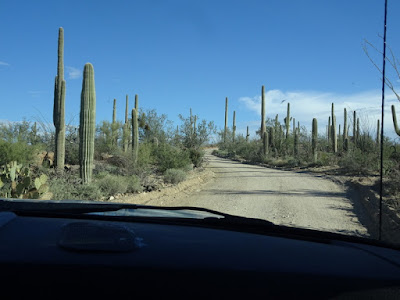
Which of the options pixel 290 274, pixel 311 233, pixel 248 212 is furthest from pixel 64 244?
pixel 248 212

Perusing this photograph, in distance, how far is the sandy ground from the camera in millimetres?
9211

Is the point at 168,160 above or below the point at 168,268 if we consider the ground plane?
above

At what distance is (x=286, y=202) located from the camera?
466 inches

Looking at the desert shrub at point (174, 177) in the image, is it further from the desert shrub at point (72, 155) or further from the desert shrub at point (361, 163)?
the desert shrub at point (361, 163)

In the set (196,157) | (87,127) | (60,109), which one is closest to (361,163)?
(196,157)

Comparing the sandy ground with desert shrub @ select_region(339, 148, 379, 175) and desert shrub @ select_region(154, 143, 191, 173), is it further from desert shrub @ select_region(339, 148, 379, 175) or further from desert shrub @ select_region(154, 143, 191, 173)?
desert shrub @ select_region(339, 148, 379, 175)

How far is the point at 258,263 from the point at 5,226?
41.2 inches

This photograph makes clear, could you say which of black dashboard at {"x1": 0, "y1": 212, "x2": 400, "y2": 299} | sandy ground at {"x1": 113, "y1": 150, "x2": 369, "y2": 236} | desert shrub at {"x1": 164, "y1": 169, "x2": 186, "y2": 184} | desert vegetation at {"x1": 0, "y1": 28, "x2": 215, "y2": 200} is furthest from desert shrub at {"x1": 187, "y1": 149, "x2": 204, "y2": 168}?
black dashboard at {"x1": 0, "y1": 212, "x2": 400, "y2": 299}

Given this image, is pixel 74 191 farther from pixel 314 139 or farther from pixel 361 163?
pixel 314 139

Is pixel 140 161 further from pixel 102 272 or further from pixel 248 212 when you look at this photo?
pixel 102 272

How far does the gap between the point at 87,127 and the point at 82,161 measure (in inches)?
45.0

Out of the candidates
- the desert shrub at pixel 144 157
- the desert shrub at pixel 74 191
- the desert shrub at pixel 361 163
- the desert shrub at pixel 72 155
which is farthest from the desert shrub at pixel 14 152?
the desert shrub at pixel 361 163

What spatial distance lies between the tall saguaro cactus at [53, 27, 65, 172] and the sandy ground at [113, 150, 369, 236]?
460 centimetres

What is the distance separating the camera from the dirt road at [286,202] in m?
9.10
